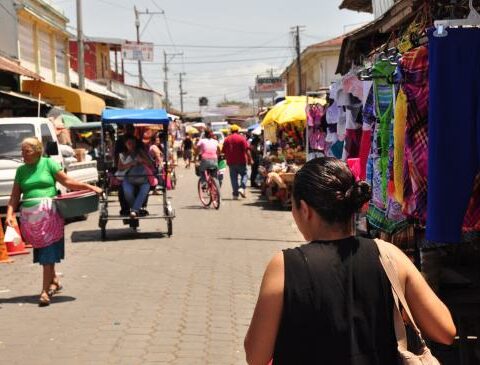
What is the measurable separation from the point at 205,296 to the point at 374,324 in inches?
216

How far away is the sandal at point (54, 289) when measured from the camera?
25.5 feet

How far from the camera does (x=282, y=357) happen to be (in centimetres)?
257

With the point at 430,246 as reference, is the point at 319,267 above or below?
above

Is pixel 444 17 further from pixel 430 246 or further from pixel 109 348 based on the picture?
pixel 109 348

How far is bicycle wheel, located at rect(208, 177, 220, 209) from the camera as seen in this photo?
17156 millimetres

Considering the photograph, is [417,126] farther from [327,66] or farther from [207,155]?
[327,66]

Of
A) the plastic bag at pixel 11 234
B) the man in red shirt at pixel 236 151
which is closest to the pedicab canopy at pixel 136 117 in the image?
the plastic bag at pixel 11 234

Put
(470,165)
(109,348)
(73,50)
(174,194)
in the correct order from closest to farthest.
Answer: (470,165) → (109,348) → (174,194) → (73,50)

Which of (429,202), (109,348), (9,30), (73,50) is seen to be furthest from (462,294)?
(73,50)

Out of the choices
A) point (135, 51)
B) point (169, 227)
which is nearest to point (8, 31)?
point (169, 227)

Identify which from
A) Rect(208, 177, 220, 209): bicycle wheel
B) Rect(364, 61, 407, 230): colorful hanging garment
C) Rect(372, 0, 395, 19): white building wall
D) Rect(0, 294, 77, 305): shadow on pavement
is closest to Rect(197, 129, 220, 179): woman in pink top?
Rect(208, 177, 220, 209): bicycle wheel

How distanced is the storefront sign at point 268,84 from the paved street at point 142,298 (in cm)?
6558

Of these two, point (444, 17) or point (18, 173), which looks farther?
point (18, 173)

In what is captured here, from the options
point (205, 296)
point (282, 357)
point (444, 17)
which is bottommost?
point (205, 296)
